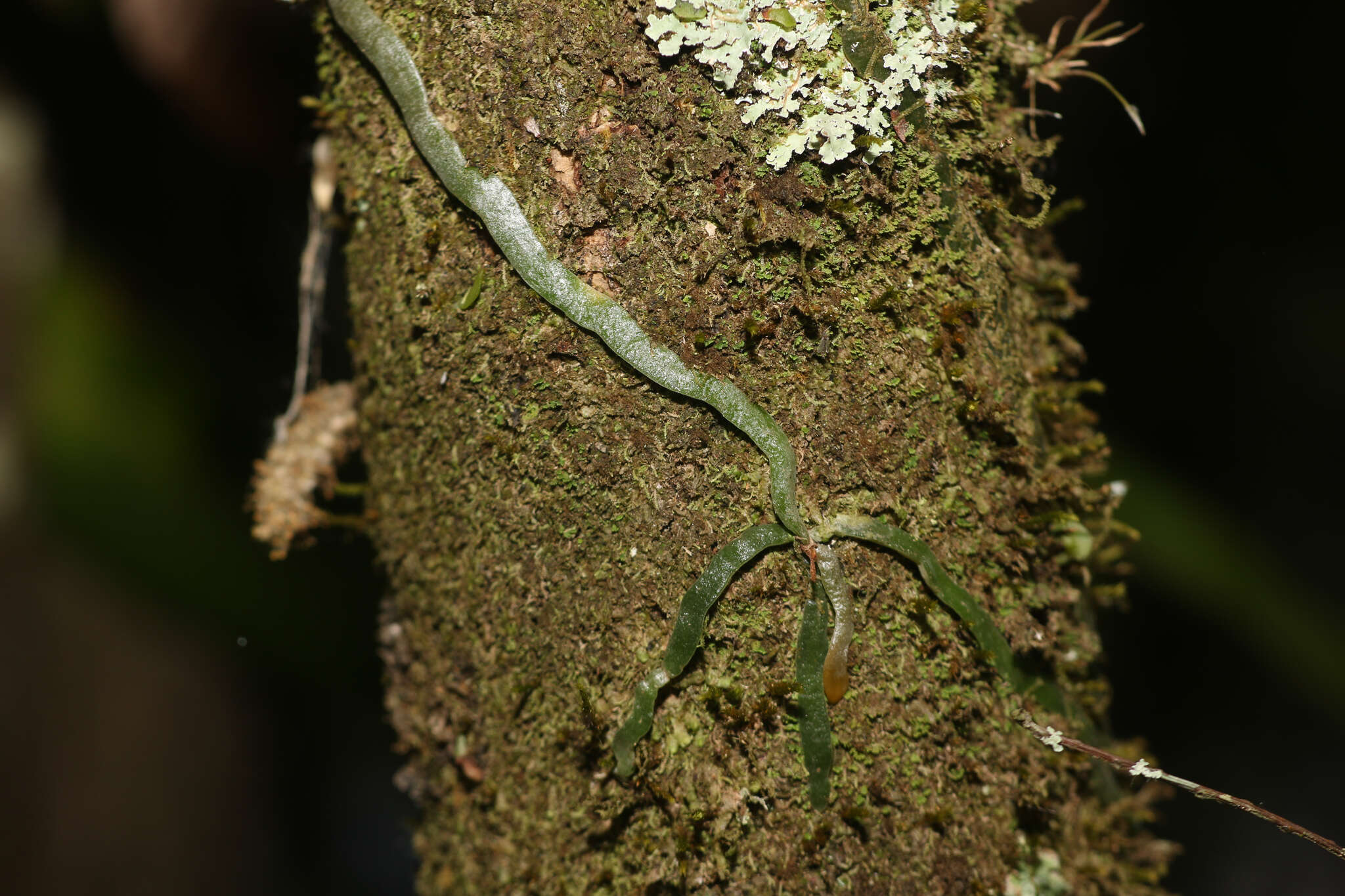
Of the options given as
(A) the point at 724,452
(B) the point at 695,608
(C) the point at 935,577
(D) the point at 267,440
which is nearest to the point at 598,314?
(A) the point at 724,452

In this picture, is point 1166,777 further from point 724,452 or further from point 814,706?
point 724,452

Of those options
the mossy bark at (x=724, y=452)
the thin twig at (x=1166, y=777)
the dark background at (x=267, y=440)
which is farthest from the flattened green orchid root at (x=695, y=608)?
the dark background at (x=267, y=440)

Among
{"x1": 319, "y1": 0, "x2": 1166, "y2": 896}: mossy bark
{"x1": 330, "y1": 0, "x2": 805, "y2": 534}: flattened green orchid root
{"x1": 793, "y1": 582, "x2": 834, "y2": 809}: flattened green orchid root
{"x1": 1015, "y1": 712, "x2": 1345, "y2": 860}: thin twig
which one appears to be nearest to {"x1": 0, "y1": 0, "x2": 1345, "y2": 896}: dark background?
{"x1": 319, "y1": 0, "x2": 1166, "y2": 896}: mossy bark

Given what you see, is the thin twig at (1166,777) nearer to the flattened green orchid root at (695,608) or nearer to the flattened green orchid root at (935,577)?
the flattened green orchid root at (935,577)

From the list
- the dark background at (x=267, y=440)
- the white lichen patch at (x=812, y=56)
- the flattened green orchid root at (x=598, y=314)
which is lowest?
the dark background at (x=267, y=440)

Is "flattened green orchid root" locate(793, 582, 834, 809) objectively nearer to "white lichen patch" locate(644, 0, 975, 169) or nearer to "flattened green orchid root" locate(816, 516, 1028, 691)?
"flattened green orchid root" locate(816, 516, 1028, 691)
